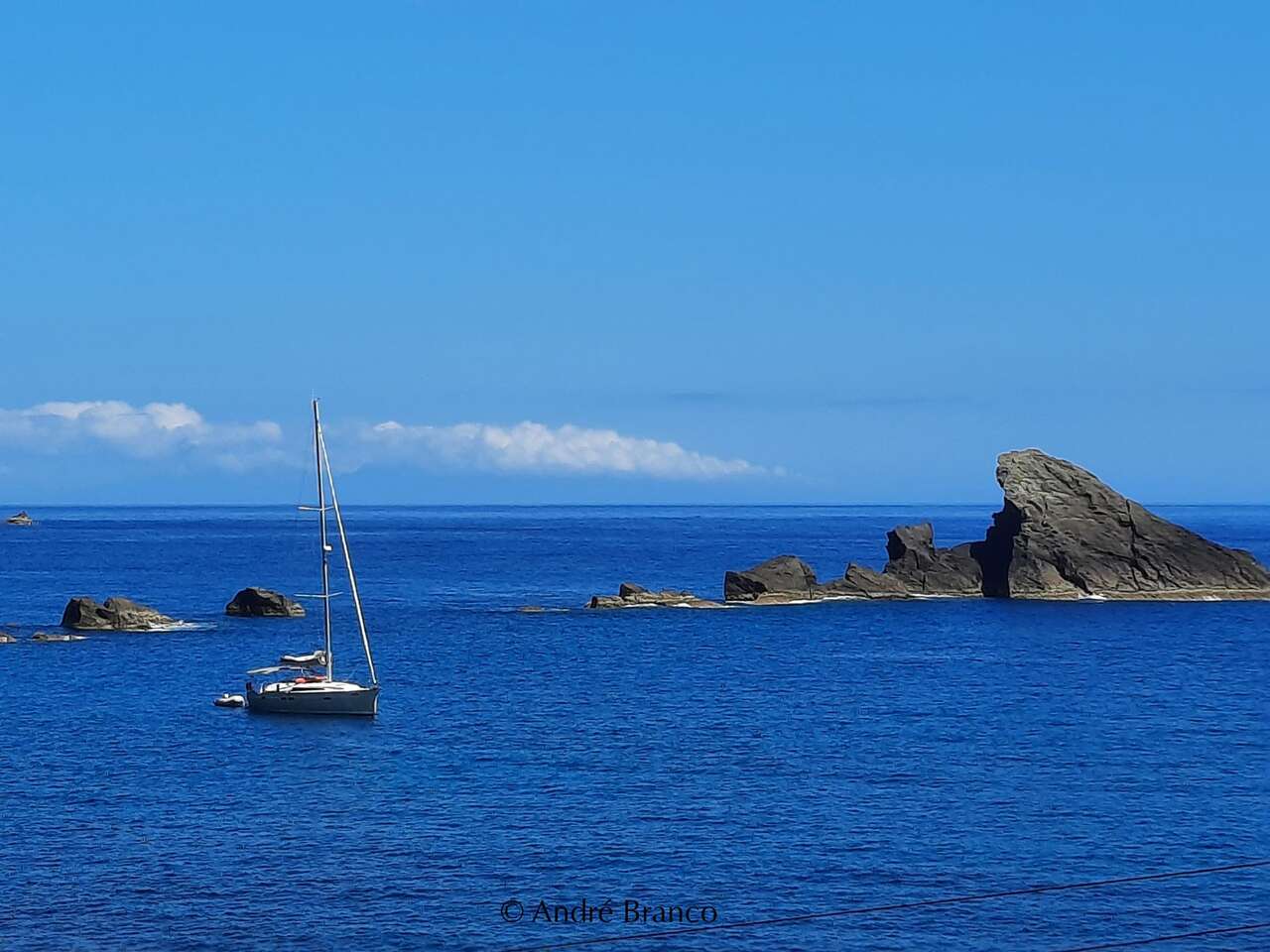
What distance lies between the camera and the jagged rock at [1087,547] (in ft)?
458

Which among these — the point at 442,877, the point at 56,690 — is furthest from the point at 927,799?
the point at 56,690

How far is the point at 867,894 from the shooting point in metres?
46.9

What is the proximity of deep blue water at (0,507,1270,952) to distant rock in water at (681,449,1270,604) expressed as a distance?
28.5 metres

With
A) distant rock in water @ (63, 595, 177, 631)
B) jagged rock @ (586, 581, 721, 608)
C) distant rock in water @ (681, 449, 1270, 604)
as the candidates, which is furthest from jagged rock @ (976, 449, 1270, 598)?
distant rock in water @ (63, 595, 177, 631)

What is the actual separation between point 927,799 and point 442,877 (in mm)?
19606

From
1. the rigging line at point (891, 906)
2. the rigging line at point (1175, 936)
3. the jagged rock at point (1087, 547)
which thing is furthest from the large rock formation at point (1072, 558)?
the rigging line at point (1175, 936)

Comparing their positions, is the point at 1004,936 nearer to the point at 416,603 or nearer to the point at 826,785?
the point at 826,785

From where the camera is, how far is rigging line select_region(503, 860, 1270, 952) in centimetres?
4250

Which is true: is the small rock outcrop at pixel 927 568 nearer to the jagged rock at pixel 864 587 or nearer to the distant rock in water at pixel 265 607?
the jagged rock at pixel 864 587

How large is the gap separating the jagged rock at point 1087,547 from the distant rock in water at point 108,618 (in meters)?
72.9

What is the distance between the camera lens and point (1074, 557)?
464 ft

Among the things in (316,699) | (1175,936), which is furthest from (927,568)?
(1175,936)

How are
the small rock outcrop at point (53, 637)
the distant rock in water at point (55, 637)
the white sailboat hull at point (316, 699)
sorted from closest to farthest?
the white sailboat hull at point (316, 699) → the small rock outcrop at point (53, 637) → the distant rock in water at point (55, 637)

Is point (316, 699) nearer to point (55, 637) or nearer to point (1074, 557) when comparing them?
point (55, 637)
